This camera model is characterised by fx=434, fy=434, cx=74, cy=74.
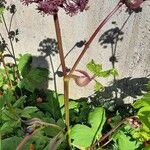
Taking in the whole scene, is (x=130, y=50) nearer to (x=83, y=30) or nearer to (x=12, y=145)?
(x=83, y=30)

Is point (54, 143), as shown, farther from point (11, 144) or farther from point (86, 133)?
point (86, 133)

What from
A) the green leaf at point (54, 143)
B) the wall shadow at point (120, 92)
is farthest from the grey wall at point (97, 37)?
the green leaf at point (54, 143)

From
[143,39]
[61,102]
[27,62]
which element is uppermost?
→ [143,39]

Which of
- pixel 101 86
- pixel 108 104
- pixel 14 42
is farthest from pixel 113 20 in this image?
pixel 14 42

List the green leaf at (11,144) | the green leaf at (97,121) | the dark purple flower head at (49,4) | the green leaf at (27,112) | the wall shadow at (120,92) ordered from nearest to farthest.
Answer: the dark purple flower head at (49,4) < the green leaf at (11,144) < the green leaf at (97,121) < the green leaf at (27,112) < the wall shadow at (120,92)

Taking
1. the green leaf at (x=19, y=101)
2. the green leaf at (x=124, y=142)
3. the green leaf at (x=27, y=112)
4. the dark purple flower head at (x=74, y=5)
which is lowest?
the green leaf at (x=124, y=142)

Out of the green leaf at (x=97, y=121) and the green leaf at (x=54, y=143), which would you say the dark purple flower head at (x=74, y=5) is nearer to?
the green leaf at (x=54, y=143)
